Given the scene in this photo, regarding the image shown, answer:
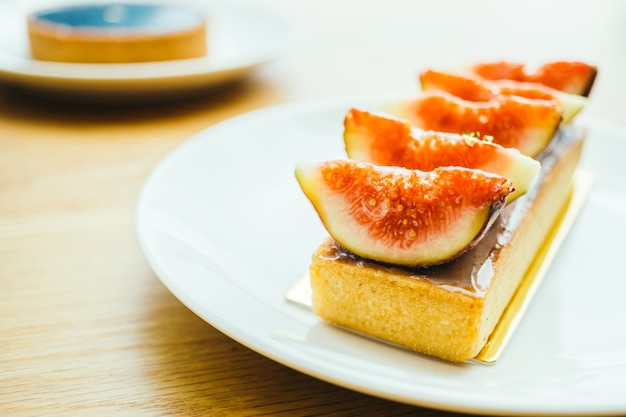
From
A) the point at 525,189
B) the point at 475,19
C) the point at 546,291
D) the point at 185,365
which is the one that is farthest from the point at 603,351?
the point at 475,19

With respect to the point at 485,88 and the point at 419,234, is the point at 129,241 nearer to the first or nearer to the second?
the point at 419,234

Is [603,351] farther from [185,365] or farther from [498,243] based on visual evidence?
[185,365]

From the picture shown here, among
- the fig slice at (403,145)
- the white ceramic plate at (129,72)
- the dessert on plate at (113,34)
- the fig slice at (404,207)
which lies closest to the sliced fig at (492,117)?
the fig slice at (403,145)

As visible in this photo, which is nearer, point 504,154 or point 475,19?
point 504,154

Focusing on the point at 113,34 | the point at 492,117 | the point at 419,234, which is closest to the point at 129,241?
the point at 419,234

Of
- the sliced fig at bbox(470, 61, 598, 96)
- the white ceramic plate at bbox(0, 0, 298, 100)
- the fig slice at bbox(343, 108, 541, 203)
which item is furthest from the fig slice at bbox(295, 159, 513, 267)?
the white ceramic plate at bbox(0, 0, 298, 100)

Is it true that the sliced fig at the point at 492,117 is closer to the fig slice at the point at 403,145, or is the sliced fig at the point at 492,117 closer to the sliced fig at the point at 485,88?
the sliced fig at the point at 485,88

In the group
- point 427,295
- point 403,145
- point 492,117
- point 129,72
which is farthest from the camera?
point 129,72
